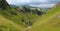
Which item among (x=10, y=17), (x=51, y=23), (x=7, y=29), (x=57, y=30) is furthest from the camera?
(x=10, y=17)

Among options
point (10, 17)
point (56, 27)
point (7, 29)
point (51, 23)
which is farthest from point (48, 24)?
point (10, 17)

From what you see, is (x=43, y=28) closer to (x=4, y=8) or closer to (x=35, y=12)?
(x=4, y=8)

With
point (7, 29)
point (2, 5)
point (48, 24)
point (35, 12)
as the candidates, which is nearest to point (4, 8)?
point (2, 5)

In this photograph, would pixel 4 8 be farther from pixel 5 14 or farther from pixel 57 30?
pixel 57 30

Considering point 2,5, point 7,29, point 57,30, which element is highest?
point 2,5

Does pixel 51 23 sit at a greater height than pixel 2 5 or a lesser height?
lesser

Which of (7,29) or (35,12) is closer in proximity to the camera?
(7,29)

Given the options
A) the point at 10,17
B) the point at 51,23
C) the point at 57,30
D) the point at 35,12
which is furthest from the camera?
the point at 35,12

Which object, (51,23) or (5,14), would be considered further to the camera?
(5,14)

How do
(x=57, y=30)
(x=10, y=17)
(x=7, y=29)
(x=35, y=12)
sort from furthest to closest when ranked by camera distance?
(x=35, y=12) → (x=10, y=17) → (x=7, y=29) → (x=57, y=30)
